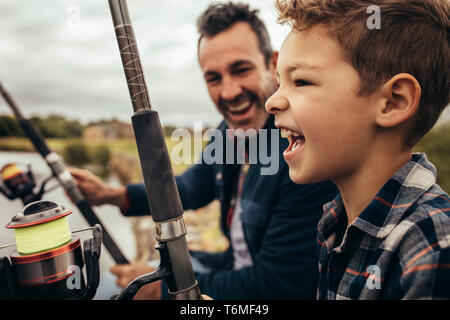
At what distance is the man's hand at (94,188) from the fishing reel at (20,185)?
22 cm

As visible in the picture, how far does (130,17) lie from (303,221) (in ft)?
2.78

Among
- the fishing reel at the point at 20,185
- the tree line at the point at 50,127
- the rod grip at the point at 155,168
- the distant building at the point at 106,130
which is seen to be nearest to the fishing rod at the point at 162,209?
the rod grip at the point at 155,168

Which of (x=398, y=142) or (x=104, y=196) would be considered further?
(x=104, y=196)

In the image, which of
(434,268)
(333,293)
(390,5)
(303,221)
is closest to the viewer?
(434,268)

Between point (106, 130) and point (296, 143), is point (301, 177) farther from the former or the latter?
point (106, 130)

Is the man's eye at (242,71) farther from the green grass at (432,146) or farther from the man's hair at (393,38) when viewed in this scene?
the man's hair at (393,38)

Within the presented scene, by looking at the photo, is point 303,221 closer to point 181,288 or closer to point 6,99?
point 181,288

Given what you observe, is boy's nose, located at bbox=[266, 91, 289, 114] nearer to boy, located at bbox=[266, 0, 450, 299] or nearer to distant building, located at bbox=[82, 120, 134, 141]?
boy, located at bbox=[266, 0, 450, 299]

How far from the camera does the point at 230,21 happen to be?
4.75 ft

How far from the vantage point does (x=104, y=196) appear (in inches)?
58.1

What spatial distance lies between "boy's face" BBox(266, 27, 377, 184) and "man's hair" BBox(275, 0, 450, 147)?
24mm

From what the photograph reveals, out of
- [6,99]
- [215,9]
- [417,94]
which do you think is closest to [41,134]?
Answer: [6,99]

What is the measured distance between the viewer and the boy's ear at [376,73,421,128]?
0.69 meters

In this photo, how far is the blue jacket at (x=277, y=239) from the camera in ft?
3.84
